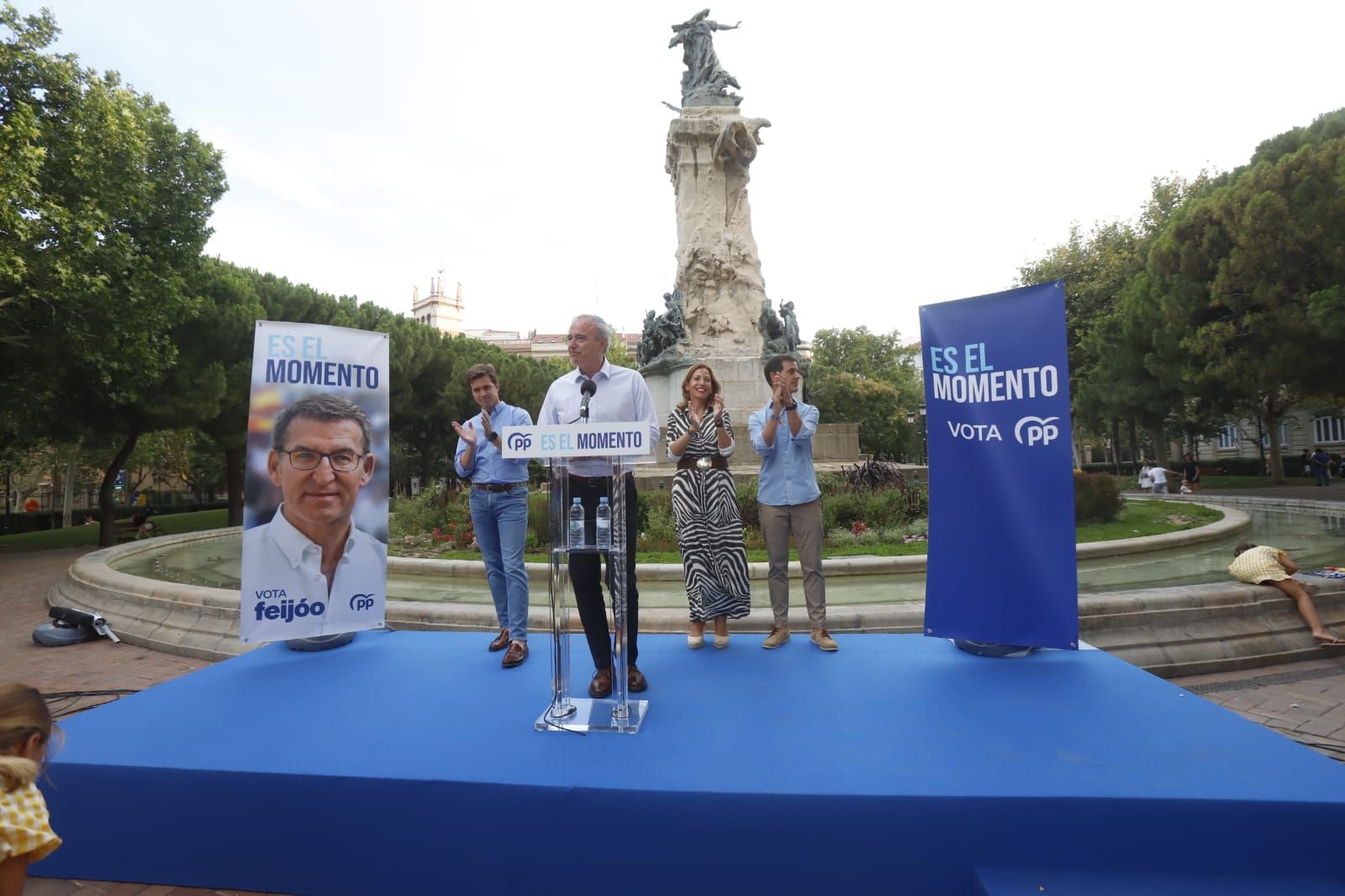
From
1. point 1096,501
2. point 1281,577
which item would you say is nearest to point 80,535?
point 1096,501

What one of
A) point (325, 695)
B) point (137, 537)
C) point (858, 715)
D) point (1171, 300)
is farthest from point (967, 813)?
point (1171, 300)

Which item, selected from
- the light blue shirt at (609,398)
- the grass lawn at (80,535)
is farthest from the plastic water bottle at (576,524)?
the grass lawn at (80,535)

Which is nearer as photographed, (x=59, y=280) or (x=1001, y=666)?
(x=1001, y=666)

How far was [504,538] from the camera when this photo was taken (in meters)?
4.37

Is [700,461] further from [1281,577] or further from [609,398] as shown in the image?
[1281,577]

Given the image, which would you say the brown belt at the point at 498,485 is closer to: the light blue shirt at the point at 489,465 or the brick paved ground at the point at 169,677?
the light blue shirt at the point at 489,465

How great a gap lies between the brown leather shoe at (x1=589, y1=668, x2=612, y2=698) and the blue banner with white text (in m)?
1.89

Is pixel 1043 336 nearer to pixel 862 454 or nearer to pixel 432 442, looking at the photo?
pixel 862 454

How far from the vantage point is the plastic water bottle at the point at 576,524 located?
321cm

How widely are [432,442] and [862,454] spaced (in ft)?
77.2

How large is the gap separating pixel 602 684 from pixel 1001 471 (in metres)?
2.40

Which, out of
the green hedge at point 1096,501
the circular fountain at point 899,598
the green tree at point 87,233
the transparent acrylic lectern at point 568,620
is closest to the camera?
the transparent acrylic lectern at point 568,620

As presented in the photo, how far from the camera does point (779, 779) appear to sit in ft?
7.70

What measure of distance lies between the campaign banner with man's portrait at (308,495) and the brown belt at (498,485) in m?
0.67
